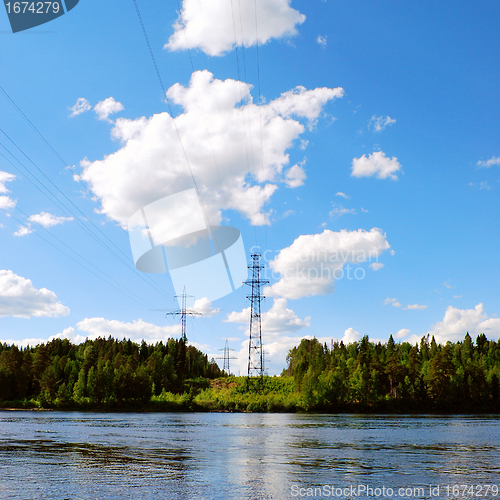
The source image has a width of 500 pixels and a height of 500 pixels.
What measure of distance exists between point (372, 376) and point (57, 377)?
421ft

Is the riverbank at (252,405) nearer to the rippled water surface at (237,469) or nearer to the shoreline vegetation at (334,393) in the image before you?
the shoreline vegetation at (334,393)

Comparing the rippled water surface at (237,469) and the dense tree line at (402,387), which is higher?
the rippled water surface at (237,469)

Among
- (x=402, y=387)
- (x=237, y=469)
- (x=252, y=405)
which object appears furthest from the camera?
(x=402, y=387)

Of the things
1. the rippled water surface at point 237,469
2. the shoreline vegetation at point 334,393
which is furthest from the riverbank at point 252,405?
the rippled water surface at point 237,469

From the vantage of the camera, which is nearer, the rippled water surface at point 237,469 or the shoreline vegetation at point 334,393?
the rippled water surface at point 237,469

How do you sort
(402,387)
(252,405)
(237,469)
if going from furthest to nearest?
(402,387)
(252,405)
(237,469)

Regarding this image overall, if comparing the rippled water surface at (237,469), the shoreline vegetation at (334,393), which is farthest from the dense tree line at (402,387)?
the rippled water surface at (237,469)

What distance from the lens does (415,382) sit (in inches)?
6777

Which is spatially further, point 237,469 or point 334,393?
point 334,393

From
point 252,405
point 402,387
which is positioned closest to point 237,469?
point 252,405

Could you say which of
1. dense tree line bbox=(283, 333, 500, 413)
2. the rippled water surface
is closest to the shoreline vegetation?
dense tree line bbox=(283, 333, 500, 413)

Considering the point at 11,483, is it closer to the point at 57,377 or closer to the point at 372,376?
the point at 372,376

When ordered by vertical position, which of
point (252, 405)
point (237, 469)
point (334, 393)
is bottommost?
point (252, 405)

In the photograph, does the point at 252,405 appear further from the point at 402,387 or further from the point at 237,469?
the point at 237,469
